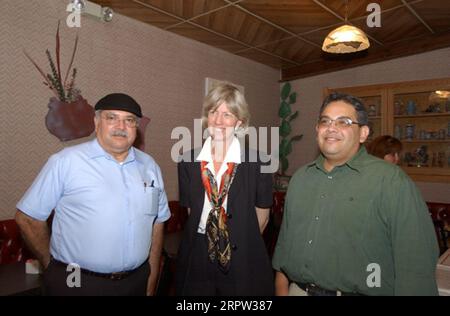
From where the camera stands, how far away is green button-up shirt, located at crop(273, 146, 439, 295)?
1322 mm

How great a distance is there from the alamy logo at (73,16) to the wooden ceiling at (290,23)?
0.70 ft

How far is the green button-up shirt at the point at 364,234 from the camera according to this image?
1322 millimetres

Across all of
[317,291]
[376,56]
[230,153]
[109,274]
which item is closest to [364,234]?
[317,291]

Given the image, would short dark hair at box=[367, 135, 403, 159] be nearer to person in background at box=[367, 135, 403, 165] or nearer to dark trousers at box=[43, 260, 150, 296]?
person in background at box=[367, 135, 403, 165]

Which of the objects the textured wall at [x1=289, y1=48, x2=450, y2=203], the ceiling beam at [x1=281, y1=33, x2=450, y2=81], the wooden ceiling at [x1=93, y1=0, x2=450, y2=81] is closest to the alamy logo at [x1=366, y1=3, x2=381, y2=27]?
the wooden ceiling at [x1=93, y1=0, x2=450, y2=81]

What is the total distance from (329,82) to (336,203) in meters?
4.49

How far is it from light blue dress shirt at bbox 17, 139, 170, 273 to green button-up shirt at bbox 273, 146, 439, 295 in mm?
844

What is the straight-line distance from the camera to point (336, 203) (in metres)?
1.52

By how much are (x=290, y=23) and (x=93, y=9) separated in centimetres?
208

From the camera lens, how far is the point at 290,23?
12.3ft

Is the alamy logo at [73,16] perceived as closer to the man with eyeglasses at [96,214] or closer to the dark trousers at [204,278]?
the man with eyeglasses at [96,214]

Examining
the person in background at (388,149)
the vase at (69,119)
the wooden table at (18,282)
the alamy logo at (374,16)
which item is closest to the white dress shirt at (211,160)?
the wooden table at (18,282)
